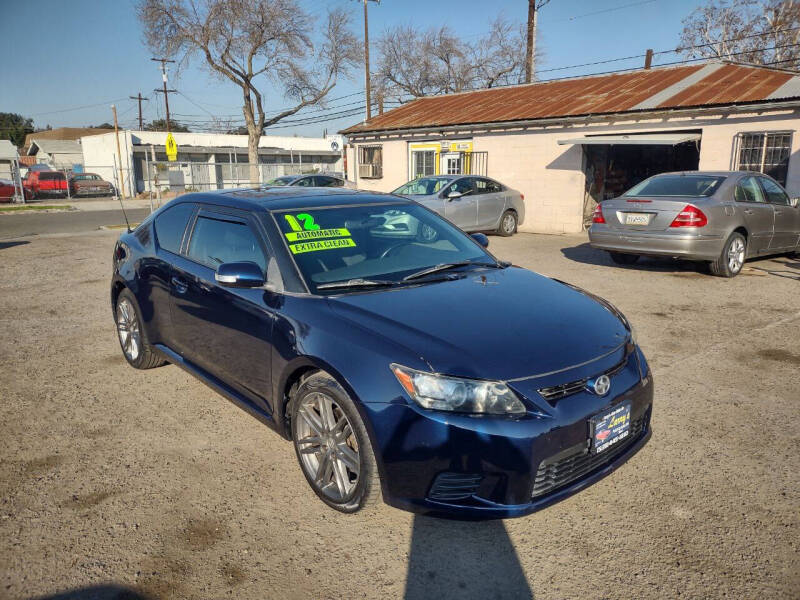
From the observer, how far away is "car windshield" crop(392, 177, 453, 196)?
548 inches

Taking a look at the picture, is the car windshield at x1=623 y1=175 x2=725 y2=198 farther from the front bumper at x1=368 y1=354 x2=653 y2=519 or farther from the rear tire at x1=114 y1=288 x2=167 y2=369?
the rear tire at x1=114 y1=288 x2=167 y2=369

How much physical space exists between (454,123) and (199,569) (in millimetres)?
17506

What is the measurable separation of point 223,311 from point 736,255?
26.9 ft

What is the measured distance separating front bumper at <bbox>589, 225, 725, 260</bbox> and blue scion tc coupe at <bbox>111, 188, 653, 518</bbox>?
5.37 meters

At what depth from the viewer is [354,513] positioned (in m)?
2.93

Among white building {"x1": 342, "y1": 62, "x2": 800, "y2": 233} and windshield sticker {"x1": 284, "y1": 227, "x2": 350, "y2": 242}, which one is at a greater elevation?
white building {"x1": 342, "y1": 62, "x2": 800, "y2": 233}

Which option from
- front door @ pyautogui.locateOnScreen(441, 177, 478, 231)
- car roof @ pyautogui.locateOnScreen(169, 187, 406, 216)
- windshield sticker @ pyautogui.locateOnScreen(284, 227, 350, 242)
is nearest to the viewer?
windshield sticker @ pyautogui.locateOnScreen(284, 227, 350, 242)

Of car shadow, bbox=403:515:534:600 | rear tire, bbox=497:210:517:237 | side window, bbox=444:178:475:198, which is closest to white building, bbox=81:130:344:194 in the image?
rear tire, bbox=497:210:517:237

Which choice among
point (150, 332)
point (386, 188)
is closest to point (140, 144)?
point (386, 188)

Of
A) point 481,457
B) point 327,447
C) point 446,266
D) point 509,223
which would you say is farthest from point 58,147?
point 481,457

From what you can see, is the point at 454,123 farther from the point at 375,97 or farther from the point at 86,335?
the point at 375,97

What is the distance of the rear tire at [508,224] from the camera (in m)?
15.1

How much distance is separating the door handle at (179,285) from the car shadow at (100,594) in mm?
2031

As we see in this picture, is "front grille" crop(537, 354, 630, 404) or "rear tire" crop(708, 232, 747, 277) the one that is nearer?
"front grille" crop(537, 354, 630, 404)
